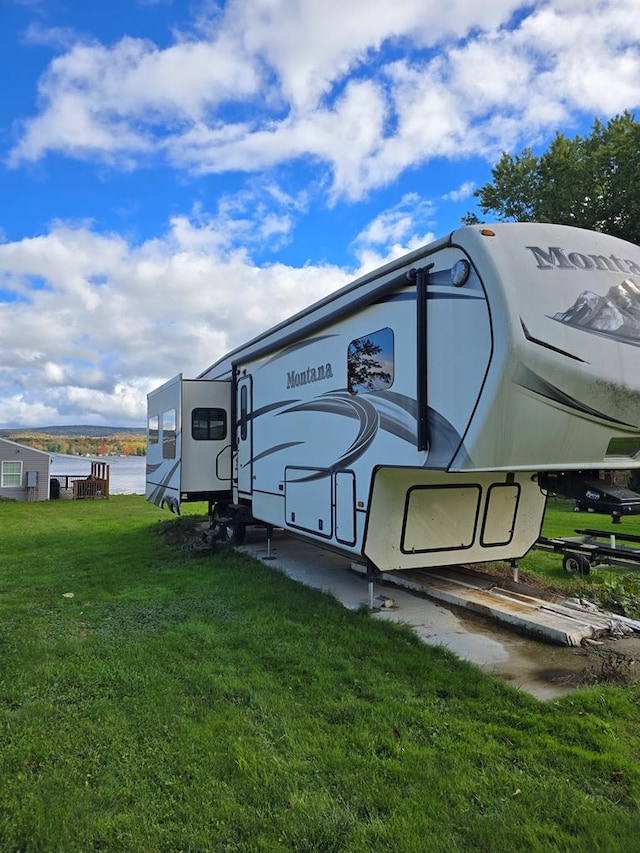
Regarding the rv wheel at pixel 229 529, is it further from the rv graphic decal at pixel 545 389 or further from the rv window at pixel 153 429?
the rv graphic decal at pixel 545 389

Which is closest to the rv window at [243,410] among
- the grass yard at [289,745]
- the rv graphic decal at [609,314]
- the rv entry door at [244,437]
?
the rv entry door at [244,437]

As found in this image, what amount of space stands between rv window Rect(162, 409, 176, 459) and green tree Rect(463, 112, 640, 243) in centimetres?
1551

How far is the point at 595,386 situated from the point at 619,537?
15.0 ft

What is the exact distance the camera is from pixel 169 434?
11.1 m

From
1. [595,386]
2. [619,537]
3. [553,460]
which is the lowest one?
[619,537]

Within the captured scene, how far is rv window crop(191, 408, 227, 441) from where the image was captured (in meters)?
10.4

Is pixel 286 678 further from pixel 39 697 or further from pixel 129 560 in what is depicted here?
pixel 129 560

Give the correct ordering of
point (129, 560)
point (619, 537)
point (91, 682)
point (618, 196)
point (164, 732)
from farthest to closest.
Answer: point (618, 196) → point (129, 560) → point (619, 537) → point (91, 682) → point (164, 732)

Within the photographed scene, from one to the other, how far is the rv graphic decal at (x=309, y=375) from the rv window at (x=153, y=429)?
5157 millimetres

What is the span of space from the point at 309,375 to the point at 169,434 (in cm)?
476

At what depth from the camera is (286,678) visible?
174 inches

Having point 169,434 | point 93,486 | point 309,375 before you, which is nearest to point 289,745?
point 309,375

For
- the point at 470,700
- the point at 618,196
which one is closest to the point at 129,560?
the point at 470,700

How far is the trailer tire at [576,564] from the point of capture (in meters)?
7.94
